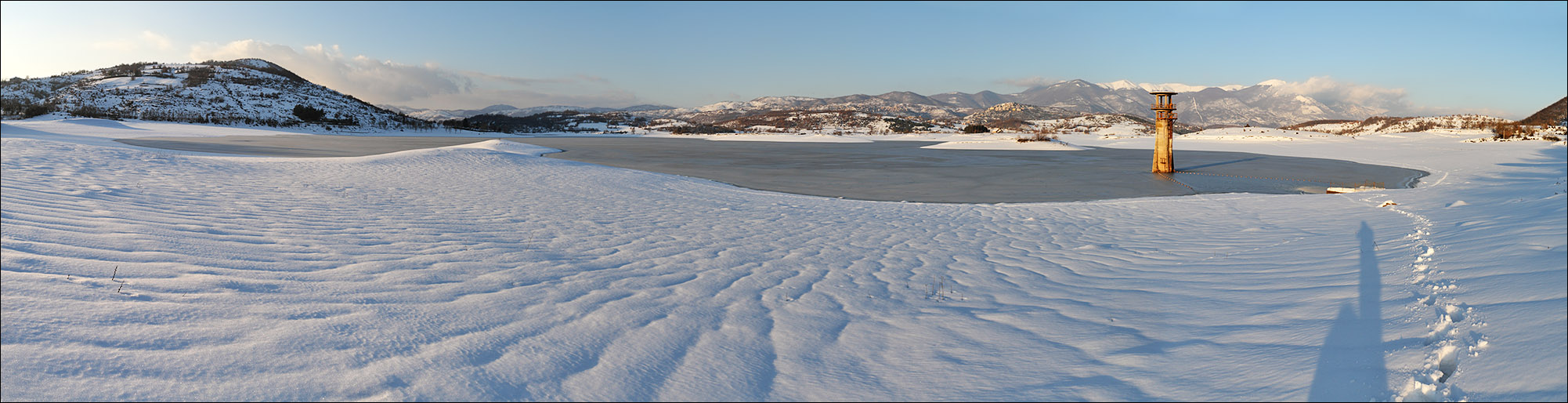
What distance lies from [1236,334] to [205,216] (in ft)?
29.0

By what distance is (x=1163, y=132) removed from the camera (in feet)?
71.2

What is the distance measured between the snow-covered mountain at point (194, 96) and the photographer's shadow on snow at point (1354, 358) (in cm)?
5872

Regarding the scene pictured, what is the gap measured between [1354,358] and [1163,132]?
20837mm

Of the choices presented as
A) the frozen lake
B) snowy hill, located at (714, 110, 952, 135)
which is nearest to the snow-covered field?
the frozen lake

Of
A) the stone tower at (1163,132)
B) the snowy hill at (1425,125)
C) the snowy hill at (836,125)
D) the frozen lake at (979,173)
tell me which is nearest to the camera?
the frozen lake at (979,173)

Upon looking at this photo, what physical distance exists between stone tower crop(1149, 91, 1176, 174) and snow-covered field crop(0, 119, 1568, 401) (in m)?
12.2

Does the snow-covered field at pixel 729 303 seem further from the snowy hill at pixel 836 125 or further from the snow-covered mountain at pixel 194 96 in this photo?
the snowy hill at pixel 836 125

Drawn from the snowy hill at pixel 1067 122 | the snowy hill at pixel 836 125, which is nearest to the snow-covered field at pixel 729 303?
the snowy hill at pixel 1067 122

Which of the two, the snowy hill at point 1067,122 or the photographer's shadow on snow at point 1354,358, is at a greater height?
the snowy hill at point 1067,122

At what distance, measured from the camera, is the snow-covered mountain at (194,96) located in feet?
176

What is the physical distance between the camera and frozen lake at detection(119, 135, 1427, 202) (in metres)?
14.8

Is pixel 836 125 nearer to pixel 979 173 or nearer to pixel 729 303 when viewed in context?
pixel 979 173

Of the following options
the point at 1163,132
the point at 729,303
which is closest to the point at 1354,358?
the point at 729,303

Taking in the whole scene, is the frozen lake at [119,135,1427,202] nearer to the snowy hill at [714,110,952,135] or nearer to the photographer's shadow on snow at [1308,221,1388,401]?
the photographer's shadow on snow at [1308,221,1388,401]
